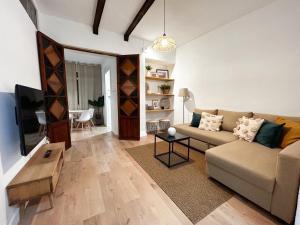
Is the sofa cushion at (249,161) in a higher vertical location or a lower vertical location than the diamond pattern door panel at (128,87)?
lower

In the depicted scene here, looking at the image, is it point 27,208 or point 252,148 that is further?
point 252,148

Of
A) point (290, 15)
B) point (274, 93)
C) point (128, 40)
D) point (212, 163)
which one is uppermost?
point (128, 40)

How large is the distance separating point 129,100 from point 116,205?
2639 mm

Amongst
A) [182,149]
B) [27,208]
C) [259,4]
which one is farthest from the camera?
[182,149]

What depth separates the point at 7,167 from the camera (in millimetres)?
1274

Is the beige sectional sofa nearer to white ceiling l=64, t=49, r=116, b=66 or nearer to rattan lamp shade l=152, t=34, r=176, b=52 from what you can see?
rattan lamp shade l=152, t=34, r=176, b=52

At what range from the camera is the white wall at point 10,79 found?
123 centimetres

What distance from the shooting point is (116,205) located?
1539 millimetres

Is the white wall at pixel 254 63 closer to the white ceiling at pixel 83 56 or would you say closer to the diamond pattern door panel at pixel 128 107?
the diamond pattern door panel at pixel 128 107

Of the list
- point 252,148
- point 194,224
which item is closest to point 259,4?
point 252,148

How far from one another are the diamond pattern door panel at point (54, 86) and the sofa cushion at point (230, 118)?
3.47 metres

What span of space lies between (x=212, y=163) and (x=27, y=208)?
2.25 metres

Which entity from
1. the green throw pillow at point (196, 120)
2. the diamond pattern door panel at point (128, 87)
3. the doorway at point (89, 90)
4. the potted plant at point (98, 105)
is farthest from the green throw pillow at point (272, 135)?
the potted plant at point (98, 105)

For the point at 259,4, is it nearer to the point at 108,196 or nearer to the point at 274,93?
the point at 274,93
